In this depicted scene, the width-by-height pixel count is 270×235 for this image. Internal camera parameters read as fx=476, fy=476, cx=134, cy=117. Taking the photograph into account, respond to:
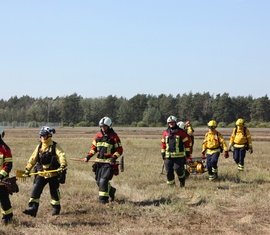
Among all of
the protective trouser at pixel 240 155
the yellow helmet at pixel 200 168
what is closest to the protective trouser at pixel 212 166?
the yellow helmet at pixel 200 168

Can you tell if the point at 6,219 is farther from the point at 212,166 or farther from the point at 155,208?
the point at 212,166

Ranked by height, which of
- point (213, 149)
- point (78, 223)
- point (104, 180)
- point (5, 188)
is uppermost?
point (213, 149)

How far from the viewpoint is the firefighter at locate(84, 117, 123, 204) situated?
36.4ft

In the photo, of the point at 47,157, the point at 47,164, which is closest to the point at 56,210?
the point at 47,164

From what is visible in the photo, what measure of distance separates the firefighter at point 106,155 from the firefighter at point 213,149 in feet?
15.2

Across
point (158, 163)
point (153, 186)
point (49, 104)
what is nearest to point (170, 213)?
point (153, 186)

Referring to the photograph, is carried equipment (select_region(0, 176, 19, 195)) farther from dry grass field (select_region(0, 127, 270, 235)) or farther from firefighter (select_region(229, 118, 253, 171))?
→ firefighter (select_region(229, 118, 253, 171))

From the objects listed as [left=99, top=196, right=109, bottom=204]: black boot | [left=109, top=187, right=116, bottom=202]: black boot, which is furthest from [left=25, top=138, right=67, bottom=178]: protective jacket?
[left=109, top=187, right=116, bottom=202]: black boot

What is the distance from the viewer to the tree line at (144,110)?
10644 cm

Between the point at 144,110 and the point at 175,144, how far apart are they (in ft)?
337

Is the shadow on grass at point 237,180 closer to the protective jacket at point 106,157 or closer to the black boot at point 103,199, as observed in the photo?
the protective jacket at point 106,157

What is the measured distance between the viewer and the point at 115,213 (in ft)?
32.9

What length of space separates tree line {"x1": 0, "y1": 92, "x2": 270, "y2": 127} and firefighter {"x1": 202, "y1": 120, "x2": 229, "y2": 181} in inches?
3345

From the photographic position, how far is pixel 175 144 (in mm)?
13273
